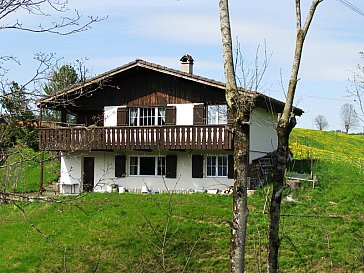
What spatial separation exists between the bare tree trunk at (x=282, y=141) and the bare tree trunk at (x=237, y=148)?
582 mm

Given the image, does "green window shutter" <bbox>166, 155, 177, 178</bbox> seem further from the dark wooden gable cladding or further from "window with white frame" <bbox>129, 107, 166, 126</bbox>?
the dark wooden gable cladding

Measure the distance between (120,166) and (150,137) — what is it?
102 inches

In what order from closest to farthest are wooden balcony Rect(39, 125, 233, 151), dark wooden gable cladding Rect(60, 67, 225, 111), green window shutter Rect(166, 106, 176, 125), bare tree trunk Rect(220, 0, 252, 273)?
bare tree trunk Rect(220, 0, 252, 273) → wooden balcony Rect(39, 125, 233, 151) → dark wooden gable cladding Rect(60, 67, 225, 111) → green window shutter Rect(166, 106, 176, 125)

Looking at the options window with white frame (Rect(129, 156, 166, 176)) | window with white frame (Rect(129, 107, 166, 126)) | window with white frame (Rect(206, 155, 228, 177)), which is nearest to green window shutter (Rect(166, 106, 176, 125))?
window with white frame (Rect(129, 107, 166, 126))

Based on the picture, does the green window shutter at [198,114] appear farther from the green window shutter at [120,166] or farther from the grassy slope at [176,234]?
the green window shutter at [120,166]

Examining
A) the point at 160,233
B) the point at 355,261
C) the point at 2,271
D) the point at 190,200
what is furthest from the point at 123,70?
the point at 355,261

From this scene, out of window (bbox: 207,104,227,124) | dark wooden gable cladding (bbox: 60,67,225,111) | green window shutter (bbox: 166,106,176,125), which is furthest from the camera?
green window shutter (bbox: 166,106,176,125)

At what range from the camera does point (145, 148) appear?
23547 mm

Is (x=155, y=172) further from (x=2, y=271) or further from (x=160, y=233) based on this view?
(x=2, y=271)

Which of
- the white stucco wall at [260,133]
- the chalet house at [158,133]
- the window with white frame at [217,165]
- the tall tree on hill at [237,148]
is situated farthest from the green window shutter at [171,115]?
the tall tree on hill at [237,148]

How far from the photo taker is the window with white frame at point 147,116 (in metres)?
24.5

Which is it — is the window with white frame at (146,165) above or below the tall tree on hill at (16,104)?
below

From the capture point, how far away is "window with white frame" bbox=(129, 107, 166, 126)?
24547mm

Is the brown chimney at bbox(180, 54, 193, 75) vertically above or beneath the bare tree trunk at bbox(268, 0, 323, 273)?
above
